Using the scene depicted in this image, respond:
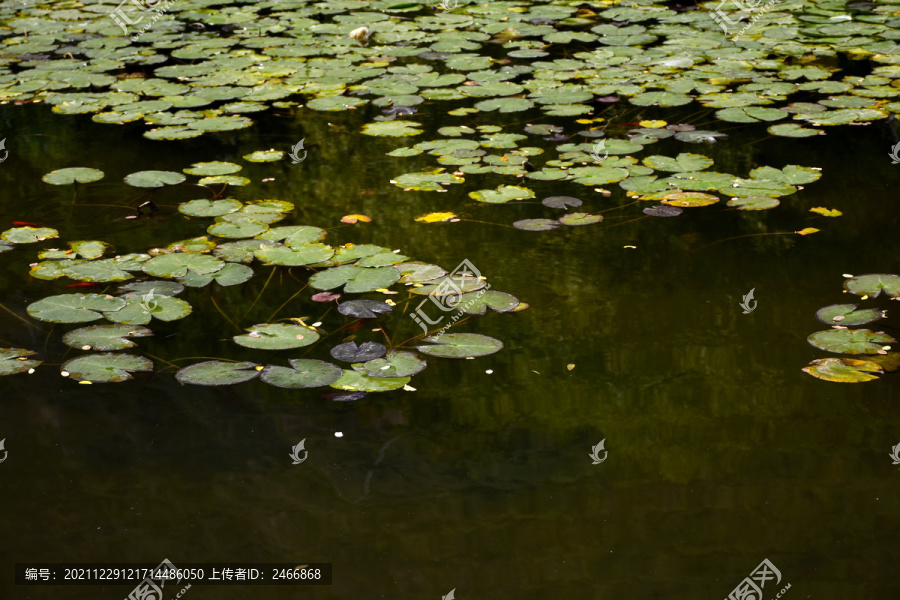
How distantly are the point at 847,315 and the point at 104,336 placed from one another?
2356 millimetres

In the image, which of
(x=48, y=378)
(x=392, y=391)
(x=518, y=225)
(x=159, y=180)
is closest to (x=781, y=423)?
(x=392, y=391)

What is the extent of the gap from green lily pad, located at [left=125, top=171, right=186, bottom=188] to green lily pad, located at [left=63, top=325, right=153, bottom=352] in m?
1.28

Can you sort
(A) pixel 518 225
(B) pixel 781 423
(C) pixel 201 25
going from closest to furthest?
(B) pixel 781 423
(A) pixel 518 225
(C) pixel 201 25

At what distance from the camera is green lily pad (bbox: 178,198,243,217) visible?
143 inches

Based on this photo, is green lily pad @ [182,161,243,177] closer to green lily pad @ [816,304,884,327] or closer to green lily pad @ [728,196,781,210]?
green lily pad @ [728,196,781,210]

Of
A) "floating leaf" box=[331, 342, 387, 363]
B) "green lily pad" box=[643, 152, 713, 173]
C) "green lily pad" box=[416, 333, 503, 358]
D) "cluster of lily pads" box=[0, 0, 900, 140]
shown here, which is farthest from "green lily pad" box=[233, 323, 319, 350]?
"cluster of lily pads" box=[0, 0, 900, 140]

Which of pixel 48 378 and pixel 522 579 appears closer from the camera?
pixel 522 579

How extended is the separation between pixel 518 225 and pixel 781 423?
4.79 feet

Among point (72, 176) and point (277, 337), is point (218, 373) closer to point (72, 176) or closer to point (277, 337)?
point (277, 337)

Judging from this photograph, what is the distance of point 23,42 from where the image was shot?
260 inches

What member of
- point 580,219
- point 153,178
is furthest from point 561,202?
point 153,178

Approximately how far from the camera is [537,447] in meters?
2.32

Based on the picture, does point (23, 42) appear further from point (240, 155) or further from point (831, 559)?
point (831, 559)

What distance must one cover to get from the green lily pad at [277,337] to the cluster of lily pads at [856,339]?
1.51 meters
